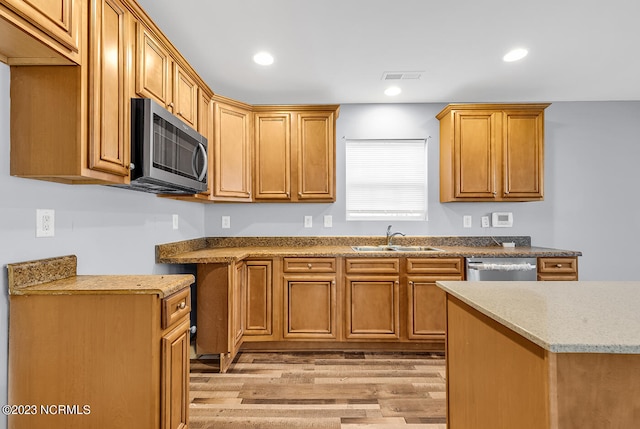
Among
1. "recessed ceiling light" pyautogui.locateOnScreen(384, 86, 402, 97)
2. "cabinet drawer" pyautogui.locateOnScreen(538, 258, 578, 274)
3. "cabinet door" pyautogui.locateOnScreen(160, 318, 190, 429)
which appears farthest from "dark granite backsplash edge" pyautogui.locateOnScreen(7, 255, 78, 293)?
"cabinet drawer" pyautogui.locateOnScreen(538, 258, 578, 274)

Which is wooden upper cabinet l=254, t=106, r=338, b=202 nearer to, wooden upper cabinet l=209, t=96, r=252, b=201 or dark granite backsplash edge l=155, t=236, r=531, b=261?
wooden upper cabinet l=209, t=96, r=252, b=201

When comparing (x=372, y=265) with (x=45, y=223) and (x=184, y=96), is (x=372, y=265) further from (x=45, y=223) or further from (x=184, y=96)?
(x=45, y=223)

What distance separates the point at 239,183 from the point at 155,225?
87cm

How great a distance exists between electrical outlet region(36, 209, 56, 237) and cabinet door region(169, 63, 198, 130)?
980 millimetres

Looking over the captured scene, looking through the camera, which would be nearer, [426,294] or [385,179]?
[426,294]

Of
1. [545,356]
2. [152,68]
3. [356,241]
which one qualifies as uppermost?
[152,68]

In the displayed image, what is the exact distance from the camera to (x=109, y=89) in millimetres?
1467

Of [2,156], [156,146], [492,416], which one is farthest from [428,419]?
[2,156]

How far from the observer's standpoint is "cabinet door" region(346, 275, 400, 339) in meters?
2.91

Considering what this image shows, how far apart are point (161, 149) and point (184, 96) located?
0.77m

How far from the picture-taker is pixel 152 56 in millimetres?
1870

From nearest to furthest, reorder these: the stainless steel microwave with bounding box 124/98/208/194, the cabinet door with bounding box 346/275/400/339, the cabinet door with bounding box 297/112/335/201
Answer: the stainless steel microwave with bounding box 124/98/208/194 < the cabinet door with bounding box 346/275/400/339 < the cabinet door with bounding box 297/112/335/201

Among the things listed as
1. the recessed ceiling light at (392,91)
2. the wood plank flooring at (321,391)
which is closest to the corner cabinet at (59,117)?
the wood plank flooring at (321,391)

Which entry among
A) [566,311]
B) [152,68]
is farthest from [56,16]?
Result: [566,311]
